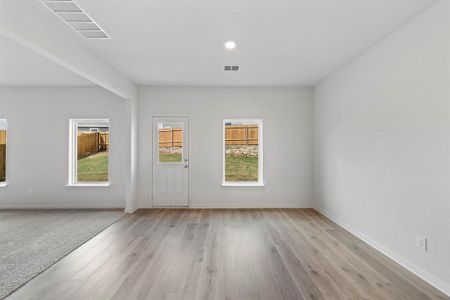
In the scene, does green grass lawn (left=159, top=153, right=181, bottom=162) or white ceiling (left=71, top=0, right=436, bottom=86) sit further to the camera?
green grass lawn (left=159, top=153, right=181, bottom=162)

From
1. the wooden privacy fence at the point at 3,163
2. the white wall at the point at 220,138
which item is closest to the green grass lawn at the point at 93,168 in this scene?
the white wall at the point at 220,138

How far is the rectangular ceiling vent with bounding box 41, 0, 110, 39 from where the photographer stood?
8.50ft

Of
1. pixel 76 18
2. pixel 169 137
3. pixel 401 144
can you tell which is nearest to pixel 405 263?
pixel 401 144

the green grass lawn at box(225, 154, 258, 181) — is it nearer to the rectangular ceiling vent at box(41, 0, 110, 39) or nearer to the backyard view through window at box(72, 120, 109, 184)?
the backyard view through window at box(72, 120, 109, 184)

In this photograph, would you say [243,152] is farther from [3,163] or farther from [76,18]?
[3,163]

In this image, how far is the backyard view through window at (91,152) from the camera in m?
6.20

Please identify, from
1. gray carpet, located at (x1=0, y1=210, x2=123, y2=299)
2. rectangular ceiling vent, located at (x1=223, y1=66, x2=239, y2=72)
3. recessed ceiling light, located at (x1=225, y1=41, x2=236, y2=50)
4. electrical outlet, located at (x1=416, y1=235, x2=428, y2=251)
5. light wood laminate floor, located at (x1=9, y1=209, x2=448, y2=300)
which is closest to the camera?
light wood laminate floor, located at (x1=9, y1=209, x2=448, y2=300)

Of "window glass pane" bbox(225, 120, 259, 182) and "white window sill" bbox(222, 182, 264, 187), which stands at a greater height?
"window glass pane" bbox(225, 120, 259, 182)

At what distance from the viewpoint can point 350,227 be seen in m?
4.30

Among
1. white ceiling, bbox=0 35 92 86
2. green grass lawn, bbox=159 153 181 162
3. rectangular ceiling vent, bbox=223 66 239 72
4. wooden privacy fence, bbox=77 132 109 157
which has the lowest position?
green grass lawn, bbox=159 153 181 162

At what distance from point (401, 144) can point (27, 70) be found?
19.6ft

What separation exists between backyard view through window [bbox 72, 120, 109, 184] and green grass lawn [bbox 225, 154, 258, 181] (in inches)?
110

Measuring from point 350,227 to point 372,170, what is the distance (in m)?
1.11

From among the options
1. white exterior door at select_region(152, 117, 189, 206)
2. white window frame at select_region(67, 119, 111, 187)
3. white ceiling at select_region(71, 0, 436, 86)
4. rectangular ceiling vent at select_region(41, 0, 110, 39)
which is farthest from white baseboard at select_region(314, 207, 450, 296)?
white window frame at select_region(67, 119, 111, 187)
